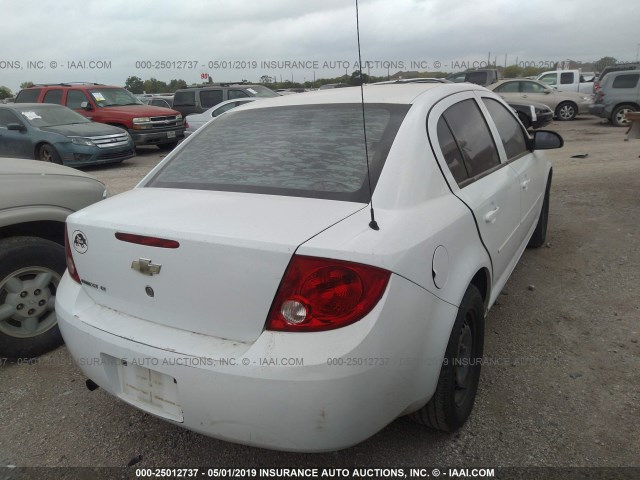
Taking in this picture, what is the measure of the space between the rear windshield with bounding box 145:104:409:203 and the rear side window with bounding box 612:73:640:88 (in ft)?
50.6

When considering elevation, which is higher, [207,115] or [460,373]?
[207,115]

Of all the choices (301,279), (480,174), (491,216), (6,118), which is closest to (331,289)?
(301,279)

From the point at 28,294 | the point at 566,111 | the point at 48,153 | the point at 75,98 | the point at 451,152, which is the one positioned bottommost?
the point at 566,111

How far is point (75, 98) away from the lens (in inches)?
530

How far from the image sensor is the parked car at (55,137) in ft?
34.3

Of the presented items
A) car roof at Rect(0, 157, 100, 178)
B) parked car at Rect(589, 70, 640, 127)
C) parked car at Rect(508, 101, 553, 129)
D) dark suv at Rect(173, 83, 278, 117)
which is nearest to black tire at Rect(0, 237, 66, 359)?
car roof at Rect(0, 157, 100, 178)

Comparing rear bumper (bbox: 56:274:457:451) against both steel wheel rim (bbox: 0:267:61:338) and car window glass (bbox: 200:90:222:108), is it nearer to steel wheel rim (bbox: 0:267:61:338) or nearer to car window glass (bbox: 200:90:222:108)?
steel wheel rim (bbox: 0:267:61:338)

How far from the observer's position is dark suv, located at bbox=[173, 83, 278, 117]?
1464cm

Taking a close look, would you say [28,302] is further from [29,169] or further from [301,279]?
[301,279]

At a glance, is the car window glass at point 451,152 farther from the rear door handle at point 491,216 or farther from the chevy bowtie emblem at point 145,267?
the chevy bowtie emblem at point 145,267

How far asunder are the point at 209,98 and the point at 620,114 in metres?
12.5

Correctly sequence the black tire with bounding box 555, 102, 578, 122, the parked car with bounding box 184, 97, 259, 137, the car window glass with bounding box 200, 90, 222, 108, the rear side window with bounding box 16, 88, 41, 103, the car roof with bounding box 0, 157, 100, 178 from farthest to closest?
the black tire with bounding box 555, 102, 578, 122 → the car window glass with bounding box 200, 90, 222, 108 → the rear side window with bounding box 16, 88, 41, 103 → the parked car with bounding box 184, 97, 259, 137 → the car roof with bounding box 0, 157, 100, 178

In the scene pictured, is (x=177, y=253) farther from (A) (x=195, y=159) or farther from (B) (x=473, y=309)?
(B) (x=473, y=309)

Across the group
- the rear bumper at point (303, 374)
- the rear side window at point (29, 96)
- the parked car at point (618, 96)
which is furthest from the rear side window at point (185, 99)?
the rear bumper at point (303, 374)
